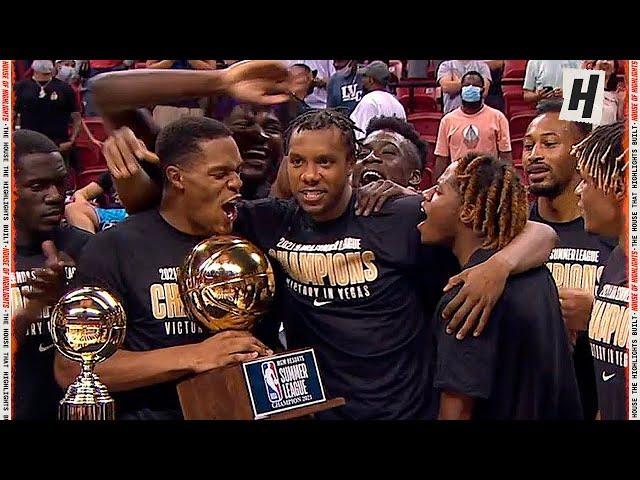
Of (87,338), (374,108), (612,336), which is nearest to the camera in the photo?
(87,338)

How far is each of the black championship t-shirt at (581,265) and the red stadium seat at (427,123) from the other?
0.34 meters

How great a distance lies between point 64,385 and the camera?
290 cm

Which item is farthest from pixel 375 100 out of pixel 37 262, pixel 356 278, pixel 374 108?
pixel 37 262

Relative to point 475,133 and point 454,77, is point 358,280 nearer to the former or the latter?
point 475,133

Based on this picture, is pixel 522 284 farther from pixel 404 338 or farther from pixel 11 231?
pixel 11 231

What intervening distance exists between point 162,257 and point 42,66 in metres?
0.61

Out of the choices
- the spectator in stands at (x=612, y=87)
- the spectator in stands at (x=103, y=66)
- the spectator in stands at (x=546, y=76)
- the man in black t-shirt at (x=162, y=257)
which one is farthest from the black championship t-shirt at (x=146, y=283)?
the spectator in stands at (x=612, y=87)

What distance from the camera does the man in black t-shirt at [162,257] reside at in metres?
2.84

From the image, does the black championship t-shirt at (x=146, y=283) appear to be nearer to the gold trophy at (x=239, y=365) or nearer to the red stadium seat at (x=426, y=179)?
the gold trophy at (x=239, y=365)

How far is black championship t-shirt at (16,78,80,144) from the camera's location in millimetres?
2865

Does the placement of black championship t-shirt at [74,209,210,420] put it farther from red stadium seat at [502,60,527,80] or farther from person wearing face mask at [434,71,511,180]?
red stadium seat at [502,60,527,80]

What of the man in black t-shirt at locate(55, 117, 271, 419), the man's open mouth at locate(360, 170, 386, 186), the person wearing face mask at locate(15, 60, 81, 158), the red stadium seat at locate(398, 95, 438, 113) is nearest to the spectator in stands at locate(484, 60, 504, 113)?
the red stadium seat at locate(398, 95, 438, 113)

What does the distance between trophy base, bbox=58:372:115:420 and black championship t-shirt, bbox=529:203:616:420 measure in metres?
1.22

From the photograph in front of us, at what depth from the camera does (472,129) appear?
2.83 meters
